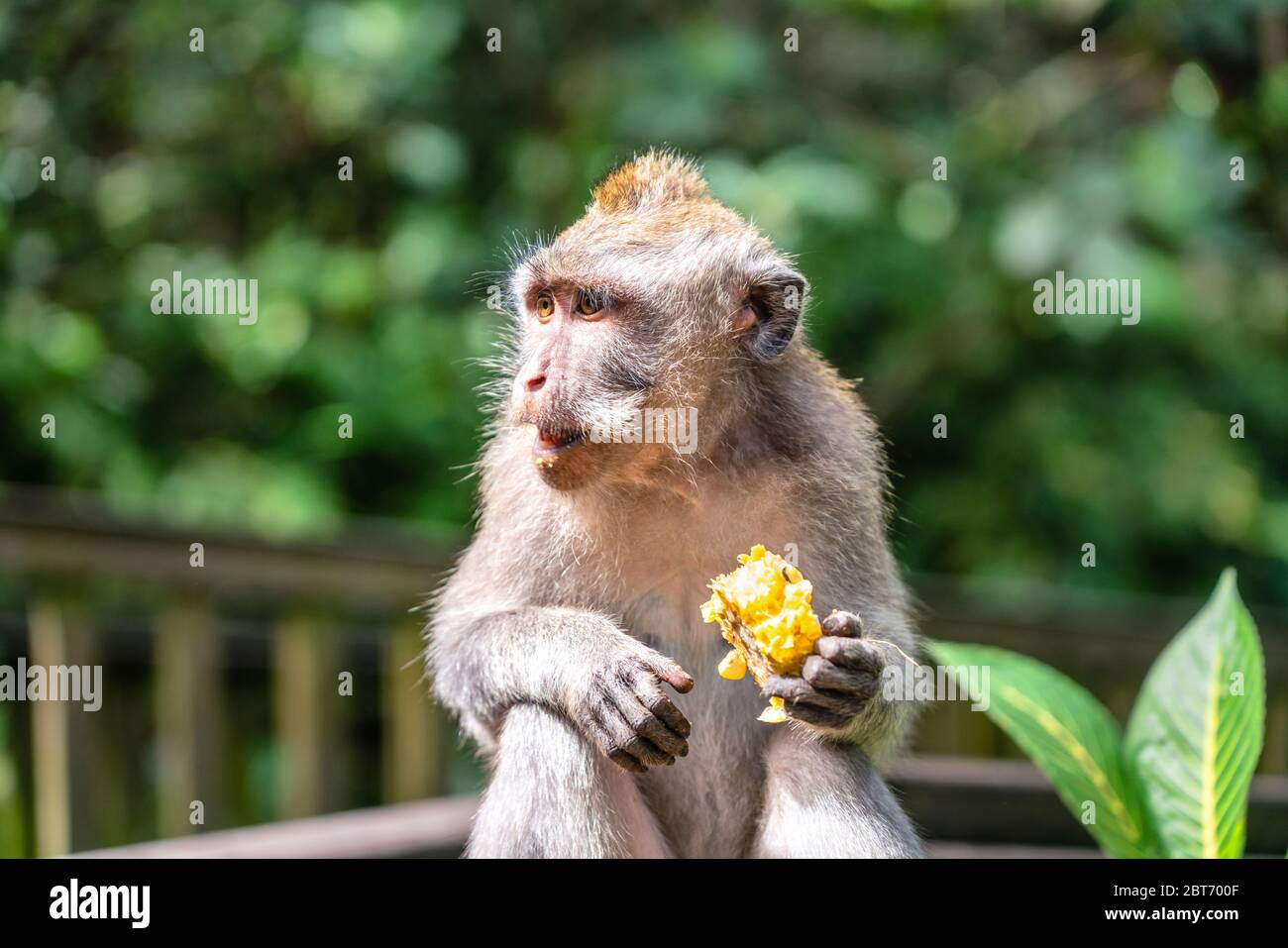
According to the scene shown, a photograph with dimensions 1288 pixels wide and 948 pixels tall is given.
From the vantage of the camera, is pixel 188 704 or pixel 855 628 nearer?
pixel 855 628

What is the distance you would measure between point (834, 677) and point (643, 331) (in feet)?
2.85

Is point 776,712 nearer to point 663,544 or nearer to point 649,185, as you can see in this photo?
point 663,544

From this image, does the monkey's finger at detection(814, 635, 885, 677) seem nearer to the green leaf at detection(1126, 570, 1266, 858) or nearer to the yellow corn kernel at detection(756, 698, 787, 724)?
the yellow corn kernel at detection(756, 698, 787, 724)

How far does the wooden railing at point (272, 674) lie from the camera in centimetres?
541

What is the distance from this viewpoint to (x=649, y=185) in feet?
10.3

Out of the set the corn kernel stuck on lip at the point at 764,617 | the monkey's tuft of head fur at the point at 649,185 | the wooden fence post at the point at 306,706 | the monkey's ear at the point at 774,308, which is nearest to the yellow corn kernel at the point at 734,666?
the corn kernel stuck on lip at the point at 764,617

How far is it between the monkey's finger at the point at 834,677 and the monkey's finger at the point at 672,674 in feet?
0.77

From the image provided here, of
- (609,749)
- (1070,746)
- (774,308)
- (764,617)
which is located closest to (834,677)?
(764,617)

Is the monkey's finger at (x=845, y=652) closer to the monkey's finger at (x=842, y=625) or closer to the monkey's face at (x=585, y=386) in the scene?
the monkey's finger at (x=842, y=625)

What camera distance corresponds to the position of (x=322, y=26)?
718 centimetres

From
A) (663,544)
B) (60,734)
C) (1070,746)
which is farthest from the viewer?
(60,734)

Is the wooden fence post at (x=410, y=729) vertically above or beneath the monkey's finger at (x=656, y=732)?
beneath

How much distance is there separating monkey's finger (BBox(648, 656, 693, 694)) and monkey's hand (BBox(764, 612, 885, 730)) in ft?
0.55

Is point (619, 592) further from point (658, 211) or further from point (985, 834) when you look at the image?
point (985, 834)
